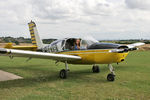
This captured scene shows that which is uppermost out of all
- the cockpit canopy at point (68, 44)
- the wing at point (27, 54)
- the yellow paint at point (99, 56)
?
the cockpit canopy at point (68, 44)

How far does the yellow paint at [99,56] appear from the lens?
23.9 ft

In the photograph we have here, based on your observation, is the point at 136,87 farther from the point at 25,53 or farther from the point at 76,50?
the point at 25,53

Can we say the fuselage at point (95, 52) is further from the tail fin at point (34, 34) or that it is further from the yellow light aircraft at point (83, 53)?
the tail fin at point (34, 34)

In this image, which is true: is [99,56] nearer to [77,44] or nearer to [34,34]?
[77,44]

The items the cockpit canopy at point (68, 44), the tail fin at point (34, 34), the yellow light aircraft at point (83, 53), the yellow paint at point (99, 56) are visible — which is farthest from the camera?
the tail fin at point (34, 34)

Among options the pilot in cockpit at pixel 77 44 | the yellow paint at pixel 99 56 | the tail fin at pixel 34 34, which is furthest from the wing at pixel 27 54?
the tail fin at pixel 34 34

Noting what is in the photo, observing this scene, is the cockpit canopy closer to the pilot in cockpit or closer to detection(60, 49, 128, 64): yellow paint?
the pilot in cockpit

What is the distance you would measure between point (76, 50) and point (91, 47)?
99 cm

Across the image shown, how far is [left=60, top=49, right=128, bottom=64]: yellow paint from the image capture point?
7.27 meters

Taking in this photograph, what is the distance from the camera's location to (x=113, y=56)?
7211mm

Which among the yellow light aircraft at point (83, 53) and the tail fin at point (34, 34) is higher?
the tail fin at point (34, 34)

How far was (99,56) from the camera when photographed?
299 inches

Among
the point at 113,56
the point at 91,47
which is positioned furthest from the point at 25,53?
the point at 113,56

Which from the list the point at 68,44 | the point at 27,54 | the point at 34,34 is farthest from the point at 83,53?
the point at 34,34
